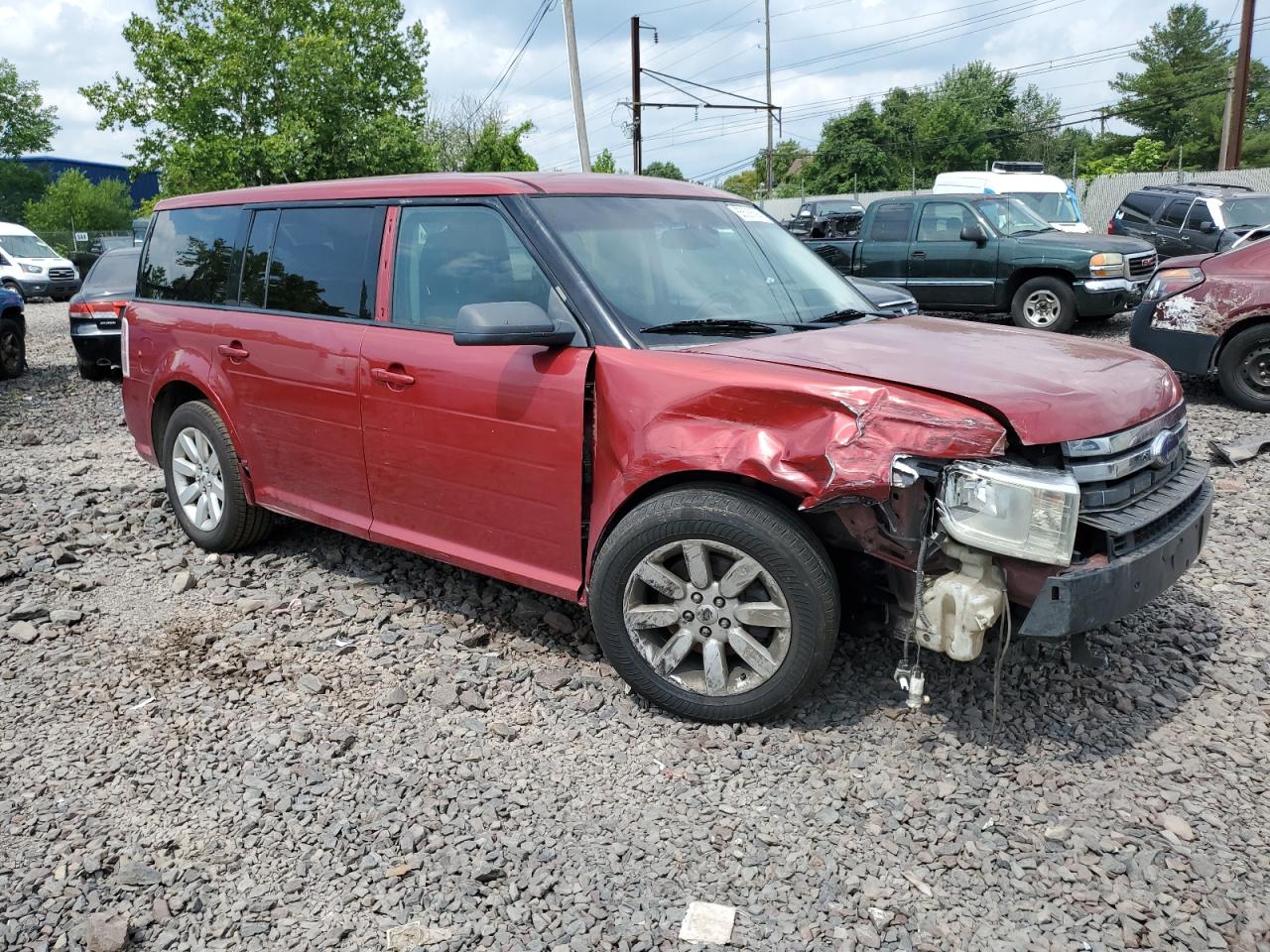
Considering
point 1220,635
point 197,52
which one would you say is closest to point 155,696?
point 1220,635

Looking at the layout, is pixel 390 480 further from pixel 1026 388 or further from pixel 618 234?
pixel 1026 388

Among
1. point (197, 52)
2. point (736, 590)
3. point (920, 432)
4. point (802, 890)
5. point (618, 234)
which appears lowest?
→ point (802, 890)

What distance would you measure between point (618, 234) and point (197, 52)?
27606mm

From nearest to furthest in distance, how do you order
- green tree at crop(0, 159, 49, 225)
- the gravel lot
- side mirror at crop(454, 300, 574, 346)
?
the gravel lot < side mirror at crop(454, 300, 574, 346) < green tree at crop(0, 159, 49, 225)

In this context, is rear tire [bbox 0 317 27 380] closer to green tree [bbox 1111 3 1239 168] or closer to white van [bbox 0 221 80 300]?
white van [bbox 0 221 80 300]

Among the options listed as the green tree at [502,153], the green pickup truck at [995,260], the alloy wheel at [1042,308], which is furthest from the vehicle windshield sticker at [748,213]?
the green tree at [502,153]

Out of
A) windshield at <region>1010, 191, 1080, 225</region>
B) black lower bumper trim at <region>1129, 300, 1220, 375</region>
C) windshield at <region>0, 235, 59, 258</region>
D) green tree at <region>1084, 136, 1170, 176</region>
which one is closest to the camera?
black lower bumper trim at <region>1129, 300, 1220, 375</region>

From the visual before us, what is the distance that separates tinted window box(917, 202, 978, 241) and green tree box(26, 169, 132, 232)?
52.9 meters

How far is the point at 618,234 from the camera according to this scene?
392 cm

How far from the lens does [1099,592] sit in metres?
2.95

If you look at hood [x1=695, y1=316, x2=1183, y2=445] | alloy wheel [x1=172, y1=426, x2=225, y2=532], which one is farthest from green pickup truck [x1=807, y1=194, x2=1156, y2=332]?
alloy wheel [x1=172, y1=426, x2=225, y2=532]

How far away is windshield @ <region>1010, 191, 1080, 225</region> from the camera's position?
15.5 m

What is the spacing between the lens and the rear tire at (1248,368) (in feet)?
26.6

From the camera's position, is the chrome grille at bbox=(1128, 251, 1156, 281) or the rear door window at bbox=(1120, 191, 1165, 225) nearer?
the chrome grille at bbox=(1128, 251, 1156, 281)
